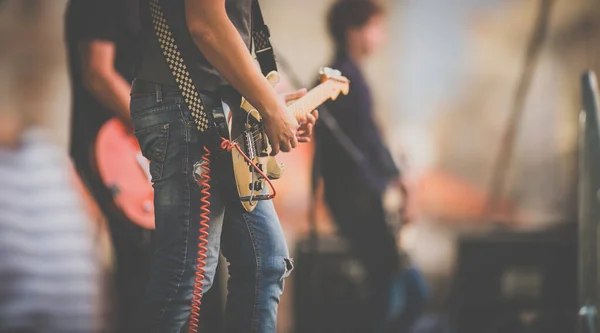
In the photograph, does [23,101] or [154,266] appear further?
[23,101]

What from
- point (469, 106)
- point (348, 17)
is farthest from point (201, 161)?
point (469, 106)

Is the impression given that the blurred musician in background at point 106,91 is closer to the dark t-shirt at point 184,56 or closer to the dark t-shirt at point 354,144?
the dark t-shirt at point 184,56

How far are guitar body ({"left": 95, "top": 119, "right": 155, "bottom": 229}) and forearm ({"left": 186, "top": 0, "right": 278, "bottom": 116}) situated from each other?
3.21ft

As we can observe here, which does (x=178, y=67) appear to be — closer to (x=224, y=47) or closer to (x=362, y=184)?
(x=224, y=47)

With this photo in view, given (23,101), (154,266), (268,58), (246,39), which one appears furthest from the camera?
(23,101)

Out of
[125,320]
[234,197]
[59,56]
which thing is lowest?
[125,320]

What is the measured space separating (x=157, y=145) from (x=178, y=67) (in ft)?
0.59

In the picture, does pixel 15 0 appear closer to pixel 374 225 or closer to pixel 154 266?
pixel 374 225

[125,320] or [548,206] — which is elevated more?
[548,206]

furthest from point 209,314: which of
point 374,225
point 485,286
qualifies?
point 485,286

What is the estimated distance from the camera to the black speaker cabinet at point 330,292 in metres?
3.96

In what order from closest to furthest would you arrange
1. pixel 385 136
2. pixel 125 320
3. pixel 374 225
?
pixel 125 320 < pixel 374 225 < pixel 385 136

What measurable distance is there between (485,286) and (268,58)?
8.01 feet

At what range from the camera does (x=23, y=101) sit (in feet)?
13.9
